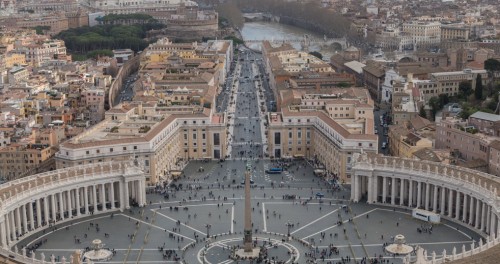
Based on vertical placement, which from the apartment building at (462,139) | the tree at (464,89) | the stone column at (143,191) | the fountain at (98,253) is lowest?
the fountain at (98,253)

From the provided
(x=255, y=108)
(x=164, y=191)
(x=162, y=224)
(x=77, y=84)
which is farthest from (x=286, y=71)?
(x=162, y=224)

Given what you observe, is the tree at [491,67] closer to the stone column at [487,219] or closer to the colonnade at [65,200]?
the stone column at [487,219]

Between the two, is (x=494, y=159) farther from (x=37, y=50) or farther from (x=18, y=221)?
(x=37, y=50)

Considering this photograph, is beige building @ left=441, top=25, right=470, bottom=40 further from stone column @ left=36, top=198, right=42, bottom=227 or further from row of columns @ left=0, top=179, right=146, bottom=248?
stone column @ left=36, top=198, right=42, bottom=227

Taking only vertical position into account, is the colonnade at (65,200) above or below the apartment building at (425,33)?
below

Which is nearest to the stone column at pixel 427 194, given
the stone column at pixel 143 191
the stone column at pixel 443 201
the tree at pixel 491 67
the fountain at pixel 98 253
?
the stone column at pixel 443 201

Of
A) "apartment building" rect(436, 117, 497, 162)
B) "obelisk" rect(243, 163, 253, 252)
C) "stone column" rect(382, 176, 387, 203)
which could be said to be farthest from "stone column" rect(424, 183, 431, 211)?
"obelisk" rect(243, 163, 253, 252)
